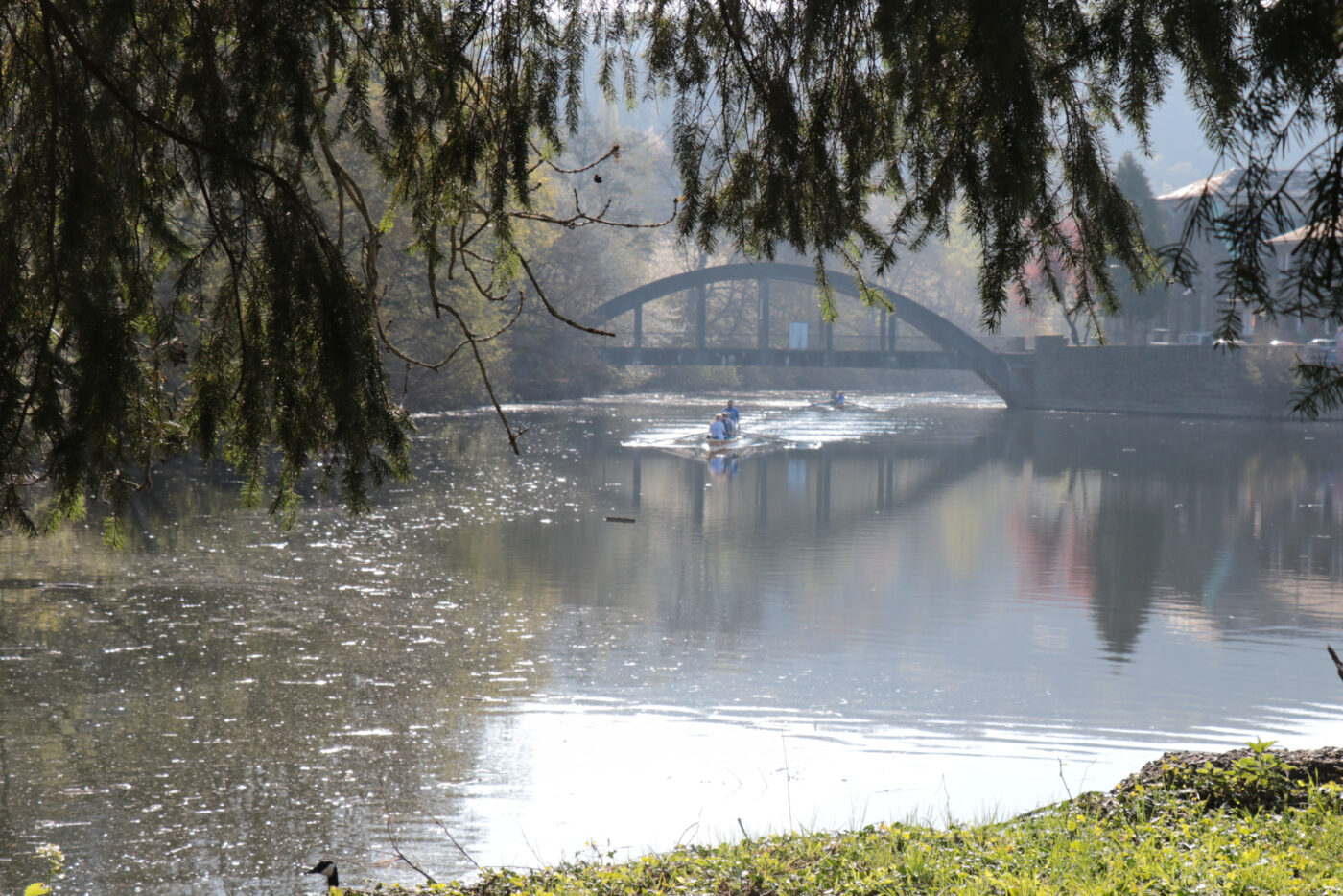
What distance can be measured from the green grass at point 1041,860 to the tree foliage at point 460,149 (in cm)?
164

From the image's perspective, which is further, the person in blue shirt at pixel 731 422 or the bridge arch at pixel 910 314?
the bridge arch at pixel 910 314

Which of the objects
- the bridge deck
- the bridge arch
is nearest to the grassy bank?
the bridge arch

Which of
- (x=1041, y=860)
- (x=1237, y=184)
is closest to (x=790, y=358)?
(x=1041, y=860)

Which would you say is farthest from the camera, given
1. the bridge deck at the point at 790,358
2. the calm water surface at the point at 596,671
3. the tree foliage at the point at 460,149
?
the bridge deck at the point at 790,358

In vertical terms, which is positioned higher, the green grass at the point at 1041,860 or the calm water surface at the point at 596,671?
the green grass at the point at 1041,860

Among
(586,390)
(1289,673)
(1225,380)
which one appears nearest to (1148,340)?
(1225,380)

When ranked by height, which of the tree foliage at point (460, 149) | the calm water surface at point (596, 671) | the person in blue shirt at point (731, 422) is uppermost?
the tree foliage at point (460, 149)

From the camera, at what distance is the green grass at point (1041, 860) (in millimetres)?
3629

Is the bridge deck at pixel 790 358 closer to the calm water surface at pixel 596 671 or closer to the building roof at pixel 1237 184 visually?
the building roof at pixel 1237 184

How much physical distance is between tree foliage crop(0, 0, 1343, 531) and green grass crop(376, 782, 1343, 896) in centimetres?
164

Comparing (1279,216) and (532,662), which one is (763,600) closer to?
(532,662)

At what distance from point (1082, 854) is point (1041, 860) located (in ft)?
0.53

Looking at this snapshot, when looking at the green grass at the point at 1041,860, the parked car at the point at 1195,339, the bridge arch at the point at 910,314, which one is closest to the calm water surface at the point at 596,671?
the green grass at the point at 1041,860

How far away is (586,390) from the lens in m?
49.2
